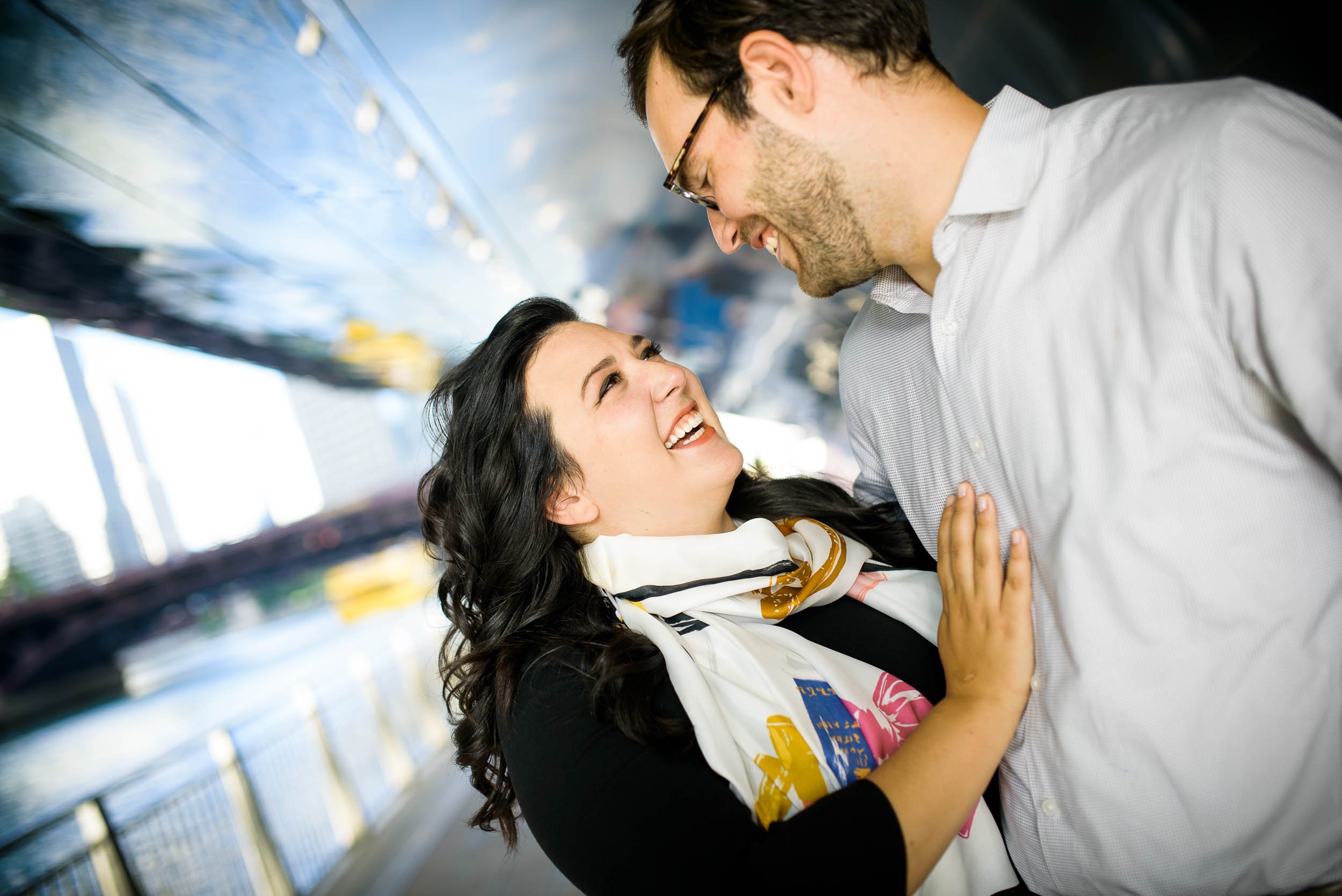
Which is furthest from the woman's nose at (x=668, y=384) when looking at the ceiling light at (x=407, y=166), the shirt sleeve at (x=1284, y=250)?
the ceiling light at (x=407, y=166)

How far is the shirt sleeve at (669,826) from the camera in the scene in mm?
1072

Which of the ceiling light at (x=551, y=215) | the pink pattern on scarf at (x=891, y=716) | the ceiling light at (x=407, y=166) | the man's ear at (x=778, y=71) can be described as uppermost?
the ceiling light at (x=407, y=166)

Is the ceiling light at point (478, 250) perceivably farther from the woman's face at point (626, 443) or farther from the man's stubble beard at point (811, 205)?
the man's stubble beard at point (811, 205)

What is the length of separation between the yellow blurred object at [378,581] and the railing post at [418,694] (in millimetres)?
7731

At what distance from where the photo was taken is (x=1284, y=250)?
2.82 ft

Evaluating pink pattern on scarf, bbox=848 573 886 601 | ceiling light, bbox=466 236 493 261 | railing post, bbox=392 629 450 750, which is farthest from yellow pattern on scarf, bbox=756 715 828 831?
railing post, bbox=392 629 450 750

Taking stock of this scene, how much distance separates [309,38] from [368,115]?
0.59m

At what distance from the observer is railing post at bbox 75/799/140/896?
2.97m

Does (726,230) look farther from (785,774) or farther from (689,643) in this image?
(785,774)

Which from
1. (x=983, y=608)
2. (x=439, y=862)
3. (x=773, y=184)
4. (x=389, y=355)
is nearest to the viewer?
(x=983, y=608)

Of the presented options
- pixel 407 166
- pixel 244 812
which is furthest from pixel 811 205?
pixel 244 812

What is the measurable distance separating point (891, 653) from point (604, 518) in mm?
755

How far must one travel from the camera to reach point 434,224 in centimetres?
471

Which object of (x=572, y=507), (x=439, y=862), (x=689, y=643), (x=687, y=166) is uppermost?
(x=687, y=166)
